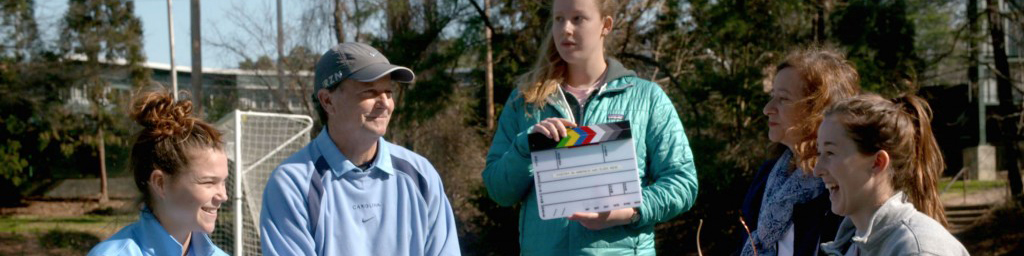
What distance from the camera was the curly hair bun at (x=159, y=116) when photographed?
3.19m

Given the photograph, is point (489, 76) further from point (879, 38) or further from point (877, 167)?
point (877, 167)

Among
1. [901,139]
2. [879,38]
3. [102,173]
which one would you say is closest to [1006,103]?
[879,38]

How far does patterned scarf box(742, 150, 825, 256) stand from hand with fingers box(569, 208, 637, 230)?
1.53 ft

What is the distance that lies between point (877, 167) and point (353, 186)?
1.72 meters

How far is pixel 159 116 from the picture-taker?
3.21m

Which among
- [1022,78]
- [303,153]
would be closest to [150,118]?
[303,153]

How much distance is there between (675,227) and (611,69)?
1484cm

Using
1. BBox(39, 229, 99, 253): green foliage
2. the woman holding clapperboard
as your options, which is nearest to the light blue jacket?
the woman holding clapperboard

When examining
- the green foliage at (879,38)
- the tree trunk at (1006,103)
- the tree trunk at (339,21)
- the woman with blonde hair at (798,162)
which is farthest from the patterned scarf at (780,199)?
the tree trunk at (1006,103)

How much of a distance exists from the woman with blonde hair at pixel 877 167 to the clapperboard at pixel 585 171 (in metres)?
0.93

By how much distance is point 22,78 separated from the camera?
84.1 feet

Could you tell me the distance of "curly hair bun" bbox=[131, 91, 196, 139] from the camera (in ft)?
10.5

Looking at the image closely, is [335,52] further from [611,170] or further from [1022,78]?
[1022,78]

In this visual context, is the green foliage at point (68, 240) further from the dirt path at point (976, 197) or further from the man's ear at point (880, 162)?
the man's ear at point (880, 162)
